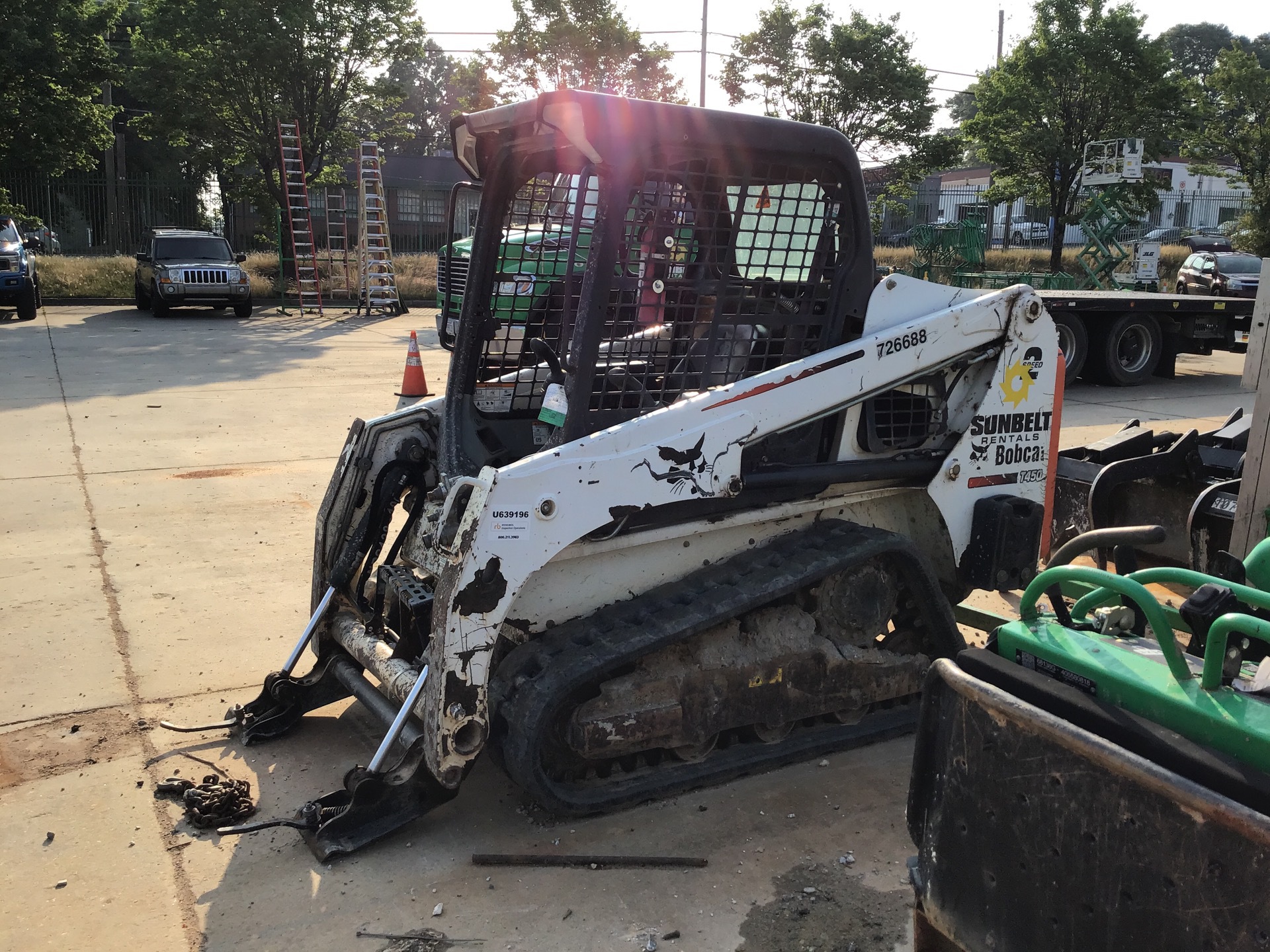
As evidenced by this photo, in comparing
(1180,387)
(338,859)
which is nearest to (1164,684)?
(338,859)

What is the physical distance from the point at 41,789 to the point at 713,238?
304 cm

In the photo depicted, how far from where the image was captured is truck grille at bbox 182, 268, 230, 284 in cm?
1981

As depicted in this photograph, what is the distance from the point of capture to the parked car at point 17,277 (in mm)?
18016

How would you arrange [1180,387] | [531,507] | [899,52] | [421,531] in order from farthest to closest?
[899,52] → [1180,387] → [421,531] → [531,507]

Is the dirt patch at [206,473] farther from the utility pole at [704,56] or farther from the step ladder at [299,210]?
the utility pole at [704,56]

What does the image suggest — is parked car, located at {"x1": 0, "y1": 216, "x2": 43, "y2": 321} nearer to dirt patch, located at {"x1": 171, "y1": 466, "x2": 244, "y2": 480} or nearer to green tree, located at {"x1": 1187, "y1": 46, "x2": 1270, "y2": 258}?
dirt patch, located at {"x1": 171, "y1": 466, "x2": 244, "y2": 480}

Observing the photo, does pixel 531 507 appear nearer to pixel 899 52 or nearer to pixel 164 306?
pixel 164 306

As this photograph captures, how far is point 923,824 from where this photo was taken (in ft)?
8.20

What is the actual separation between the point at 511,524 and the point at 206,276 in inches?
740

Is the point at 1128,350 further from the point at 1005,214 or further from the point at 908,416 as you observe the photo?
the point at 1005,214

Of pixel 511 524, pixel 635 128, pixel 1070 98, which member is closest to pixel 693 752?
pixel 511 524

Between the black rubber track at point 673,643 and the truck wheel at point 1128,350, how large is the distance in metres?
10.6

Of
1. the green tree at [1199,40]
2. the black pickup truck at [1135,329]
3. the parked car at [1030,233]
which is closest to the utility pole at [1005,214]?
the parked car at [1030,233]

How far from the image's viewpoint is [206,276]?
20.0 m
